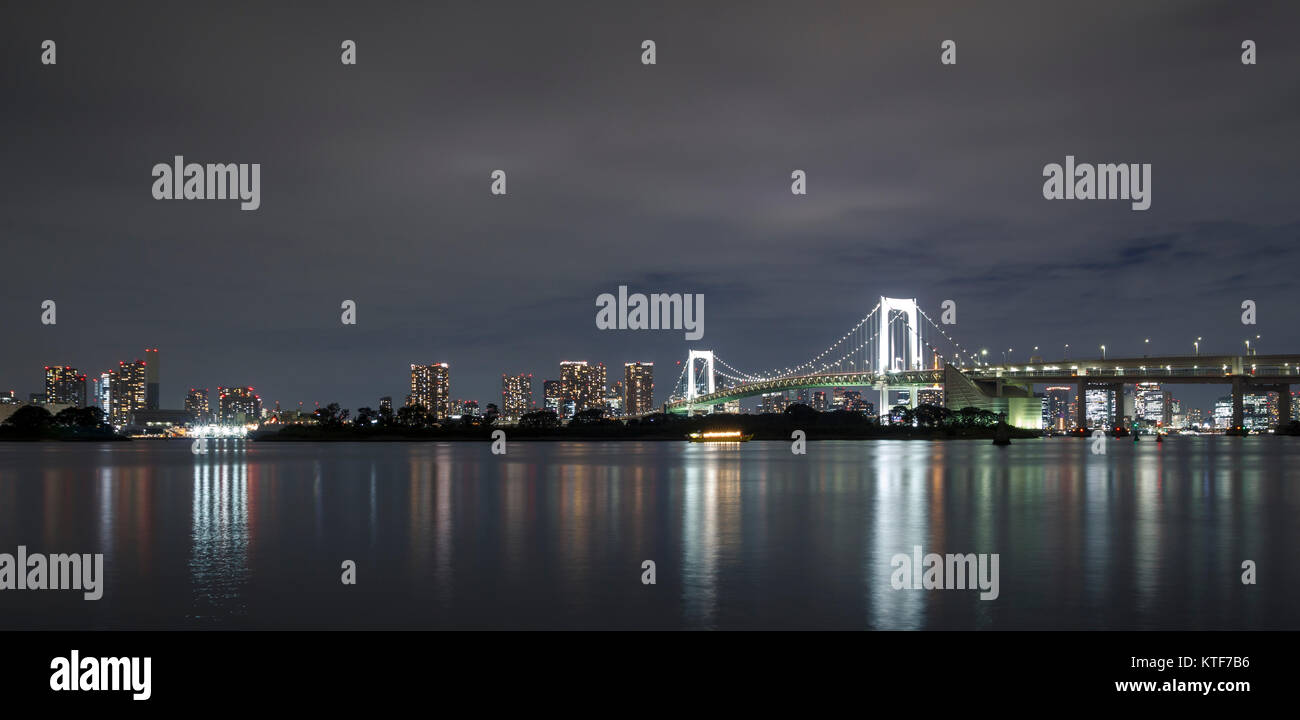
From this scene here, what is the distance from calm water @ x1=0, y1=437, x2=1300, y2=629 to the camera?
42.2 feet

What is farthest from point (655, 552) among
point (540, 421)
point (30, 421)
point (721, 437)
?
point (30, 421)

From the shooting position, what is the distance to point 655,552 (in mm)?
18922

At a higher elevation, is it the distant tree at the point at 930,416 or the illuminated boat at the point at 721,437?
the distant tree at the point at 930,416

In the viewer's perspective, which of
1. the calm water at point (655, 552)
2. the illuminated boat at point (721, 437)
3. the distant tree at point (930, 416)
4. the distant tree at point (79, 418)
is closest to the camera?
the calm water at point (655, 552)

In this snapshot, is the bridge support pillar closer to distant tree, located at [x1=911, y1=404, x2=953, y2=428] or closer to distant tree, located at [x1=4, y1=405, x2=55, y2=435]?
distant tree, located at [x1=911, y1=404, x2=953, y2=428]

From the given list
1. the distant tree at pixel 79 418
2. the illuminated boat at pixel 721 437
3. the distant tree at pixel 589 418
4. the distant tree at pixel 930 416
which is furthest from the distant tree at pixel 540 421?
the distant tree at pixel 79 418

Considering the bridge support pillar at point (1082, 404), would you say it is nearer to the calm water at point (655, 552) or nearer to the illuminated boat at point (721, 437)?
the illuminated boat at point (721, 437)

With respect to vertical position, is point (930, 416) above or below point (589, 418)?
above

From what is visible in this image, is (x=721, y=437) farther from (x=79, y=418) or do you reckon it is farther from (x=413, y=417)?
(x=79, y=418)

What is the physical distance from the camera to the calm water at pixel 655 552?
12852 mm

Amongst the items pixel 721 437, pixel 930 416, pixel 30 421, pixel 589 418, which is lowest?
pixel 721 437

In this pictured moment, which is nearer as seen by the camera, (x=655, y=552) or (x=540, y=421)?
(x=655, y=552)

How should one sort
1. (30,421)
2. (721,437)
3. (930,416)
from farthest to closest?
(30,421) < (930,416) < (721,437)
